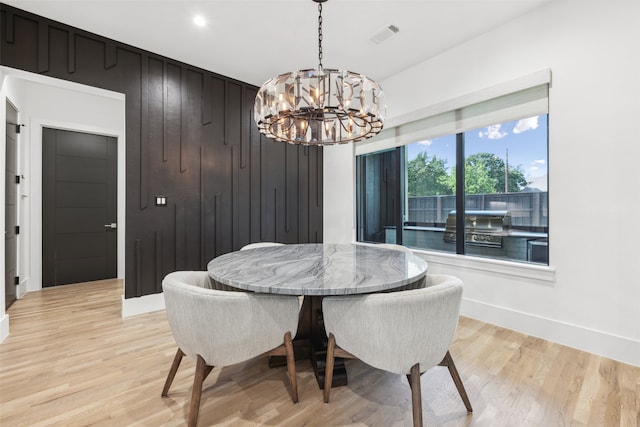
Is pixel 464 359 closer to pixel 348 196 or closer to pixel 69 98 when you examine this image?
pixel 348 196

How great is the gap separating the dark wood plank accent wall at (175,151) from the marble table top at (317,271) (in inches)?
60.2

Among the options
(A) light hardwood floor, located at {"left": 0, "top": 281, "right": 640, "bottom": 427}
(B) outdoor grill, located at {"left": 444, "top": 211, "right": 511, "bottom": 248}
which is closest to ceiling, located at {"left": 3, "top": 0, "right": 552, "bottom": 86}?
(B) outdoor grill, located at {"left": 444, "top": 211, "right": 511, "bottom": 248}

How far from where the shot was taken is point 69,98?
4211mm

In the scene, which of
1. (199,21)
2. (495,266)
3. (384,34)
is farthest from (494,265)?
(199,21)

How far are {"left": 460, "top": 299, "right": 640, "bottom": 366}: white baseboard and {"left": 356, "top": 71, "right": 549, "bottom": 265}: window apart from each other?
54cm

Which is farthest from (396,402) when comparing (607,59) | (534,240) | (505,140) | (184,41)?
(184,41)

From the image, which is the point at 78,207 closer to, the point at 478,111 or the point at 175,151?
the point at 175,151

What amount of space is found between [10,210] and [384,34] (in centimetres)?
465

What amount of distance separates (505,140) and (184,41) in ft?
11.5

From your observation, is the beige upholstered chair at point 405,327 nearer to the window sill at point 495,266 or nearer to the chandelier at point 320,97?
the chandelier at point 320,97

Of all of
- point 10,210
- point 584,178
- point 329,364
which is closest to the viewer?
point 329,364

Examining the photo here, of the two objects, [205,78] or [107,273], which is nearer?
[205,78]

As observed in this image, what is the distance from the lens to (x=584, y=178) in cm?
231

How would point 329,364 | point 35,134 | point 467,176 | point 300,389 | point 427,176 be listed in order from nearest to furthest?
point 329,364 → point 300,389 → point 467,176 → point 427,176 → point 35,134
